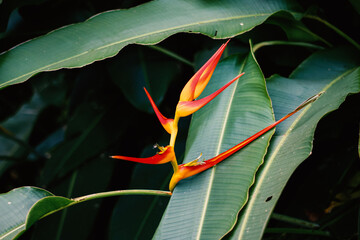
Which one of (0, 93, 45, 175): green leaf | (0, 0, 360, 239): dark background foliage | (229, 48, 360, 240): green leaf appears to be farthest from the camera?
(0, 93, 45, 175): green leaf

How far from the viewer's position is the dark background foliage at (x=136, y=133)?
69 centimetres

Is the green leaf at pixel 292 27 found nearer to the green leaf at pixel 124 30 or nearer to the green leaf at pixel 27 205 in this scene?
the green leaf at pixel 124 30

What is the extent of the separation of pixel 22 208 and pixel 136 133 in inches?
19.5

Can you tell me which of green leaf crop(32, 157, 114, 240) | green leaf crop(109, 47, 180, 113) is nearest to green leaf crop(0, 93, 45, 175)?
green leaf crop(32, 157, 114, 240)

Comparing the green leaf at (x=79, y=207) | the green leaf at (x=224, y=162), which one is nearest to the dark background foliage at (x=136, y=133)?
the green leaf at (x=79, y=207)

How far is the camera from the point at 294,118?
51 cm

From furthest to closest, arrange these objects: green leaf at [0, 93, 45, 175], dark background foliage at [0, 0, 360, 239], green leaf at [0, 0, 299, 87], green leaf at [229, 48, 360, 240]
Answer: green leaf at [0, 93, 45, 175] → dark background foliage at [0, 0, 360, 239] → green leaf at [0, 0, 299, 87] → green leaf at [229, 48, 360, 240]

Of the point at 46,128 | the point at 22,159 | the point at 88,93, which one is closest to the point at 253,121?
the point at 88,93

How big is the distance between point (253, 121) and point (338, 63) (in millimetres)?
257

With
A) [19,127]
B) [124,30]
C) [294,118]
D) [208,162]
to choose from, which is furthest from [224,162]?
[19,127]

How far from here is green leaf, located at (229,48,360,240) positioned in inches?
15.5

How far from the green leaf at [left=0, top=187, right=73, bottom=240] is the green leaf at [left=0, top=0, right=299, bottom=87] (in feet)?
0.52

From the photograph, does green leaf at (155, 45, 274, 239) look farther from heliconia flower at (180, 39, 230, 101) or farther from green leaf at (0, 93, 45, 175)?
green leaf at (0, 93, 45, 175)

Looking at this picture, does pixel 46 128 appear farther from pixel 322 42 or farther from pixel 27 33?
pixel 322 42
